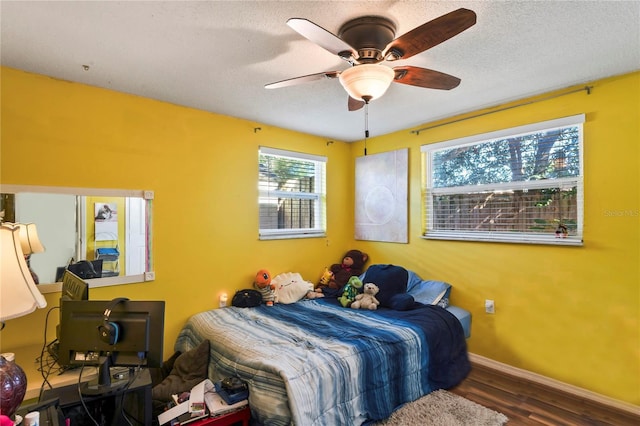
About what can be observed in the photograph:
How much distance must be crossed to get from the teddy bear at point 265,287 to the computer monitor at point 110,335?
181 centimetres

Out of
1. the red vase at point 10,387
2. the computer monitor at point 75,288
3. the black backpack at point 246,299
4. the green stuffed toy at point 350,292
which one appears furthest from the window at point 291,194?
the red vase at point 10,387

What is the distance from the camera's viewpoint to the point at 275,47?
1.93 meters

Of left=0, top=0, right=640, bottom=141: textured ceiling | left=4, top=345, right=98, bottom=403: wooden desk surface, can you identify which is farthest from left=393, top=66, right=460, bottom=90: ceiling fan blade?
left=4, top=345, right=98, bottom=403: wooden desk surface

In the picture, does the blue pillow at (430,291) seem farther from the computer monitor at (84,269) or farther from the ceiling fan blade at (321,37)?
the computer monitor at (84,269)

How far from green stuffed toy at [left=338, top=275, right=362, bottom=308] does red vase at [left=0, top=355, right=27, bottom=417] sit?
8.01ft

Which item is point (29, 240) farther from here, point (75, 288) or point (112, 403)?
point (112, 403)

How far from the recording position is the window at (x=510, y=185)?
2.59 metres

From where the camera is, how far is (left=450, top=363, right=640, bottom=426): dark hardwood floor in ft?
7.25

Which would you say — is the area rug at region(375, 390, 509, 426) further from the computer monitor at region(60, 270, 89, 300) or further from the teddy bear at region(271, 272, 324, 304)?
the computer monitor at region(60, 270, 89, 300)

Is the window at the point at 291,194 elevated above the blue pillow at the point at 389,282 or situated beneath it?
elevated above

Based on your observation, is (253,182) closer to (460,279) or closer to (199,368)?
(199,368)

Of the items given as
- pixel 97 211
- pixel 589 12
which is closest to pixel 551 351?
pixel 589 12

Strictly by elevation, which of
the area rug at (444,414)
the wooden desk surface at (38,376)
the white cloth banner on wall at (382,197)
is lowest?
the area rug at (444,414)

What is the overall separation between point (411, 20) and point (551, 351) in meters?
2.68
